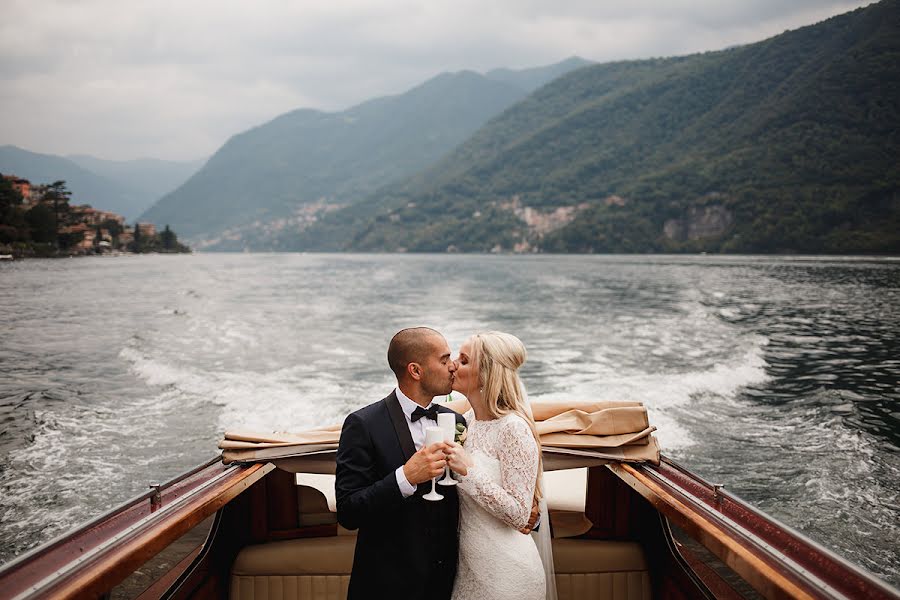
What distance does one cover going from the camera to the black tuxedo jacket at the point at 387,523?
2.19 meters

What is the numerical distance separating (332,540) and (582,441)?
158 cm

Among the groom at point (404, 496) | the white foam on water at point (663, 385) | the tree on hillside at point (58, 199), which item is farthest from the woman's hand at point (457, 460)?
the tree on hillside at point (58, 199)

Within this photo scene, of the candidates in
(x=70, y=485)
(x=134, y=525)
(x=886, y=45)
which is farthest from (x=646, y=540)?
(x=886, y=45)

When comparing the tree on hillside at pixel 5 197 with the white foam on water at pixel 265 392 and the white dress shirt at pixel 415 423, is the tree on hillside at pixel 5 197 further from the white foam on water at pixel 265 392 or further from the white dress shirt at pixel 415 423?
the white dress shirt at pixel 415 423

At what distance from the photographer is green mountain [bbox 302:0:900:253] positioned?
9644 centimetres

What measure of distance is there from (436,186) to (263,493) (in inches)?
7541

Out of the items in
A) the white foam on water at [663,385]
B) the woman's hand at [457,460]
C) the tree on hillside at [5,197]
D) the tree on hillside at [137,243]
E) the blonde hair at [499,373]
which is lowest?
the white foam on water at [663,385]

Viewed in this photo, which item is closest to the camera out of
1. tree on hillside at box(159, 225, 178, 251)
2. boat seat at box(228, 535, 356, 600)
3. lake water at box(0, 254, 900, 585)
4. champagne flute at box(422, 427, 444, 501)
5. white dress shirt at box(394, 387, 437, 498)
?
champagne flute at box(422, 427, 444, 501)

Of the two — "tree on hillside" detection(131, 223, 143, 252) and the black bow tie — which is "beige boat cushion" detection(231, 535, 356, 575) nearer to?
the black bow tie

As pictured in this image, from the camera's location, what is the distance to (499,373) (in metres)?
2.33

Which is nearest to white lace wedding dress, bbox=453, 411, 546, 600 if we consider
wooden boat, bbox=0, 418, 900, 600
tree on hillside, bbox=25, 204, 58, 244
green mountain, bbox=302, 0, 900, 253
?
wooden boat, bbox=0, 418, 900, 600

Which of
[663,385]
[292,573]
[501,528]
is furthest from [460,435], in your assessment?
[663,385]

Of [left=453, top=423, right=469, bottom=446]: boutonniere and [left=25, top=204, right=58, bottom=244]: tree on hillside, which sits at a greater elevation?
[left=25, top=204, right=58, bottom=244]: tree on hillside

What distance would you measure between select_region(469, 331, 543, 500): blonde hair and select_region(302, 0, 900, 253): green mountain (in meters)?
98.9
